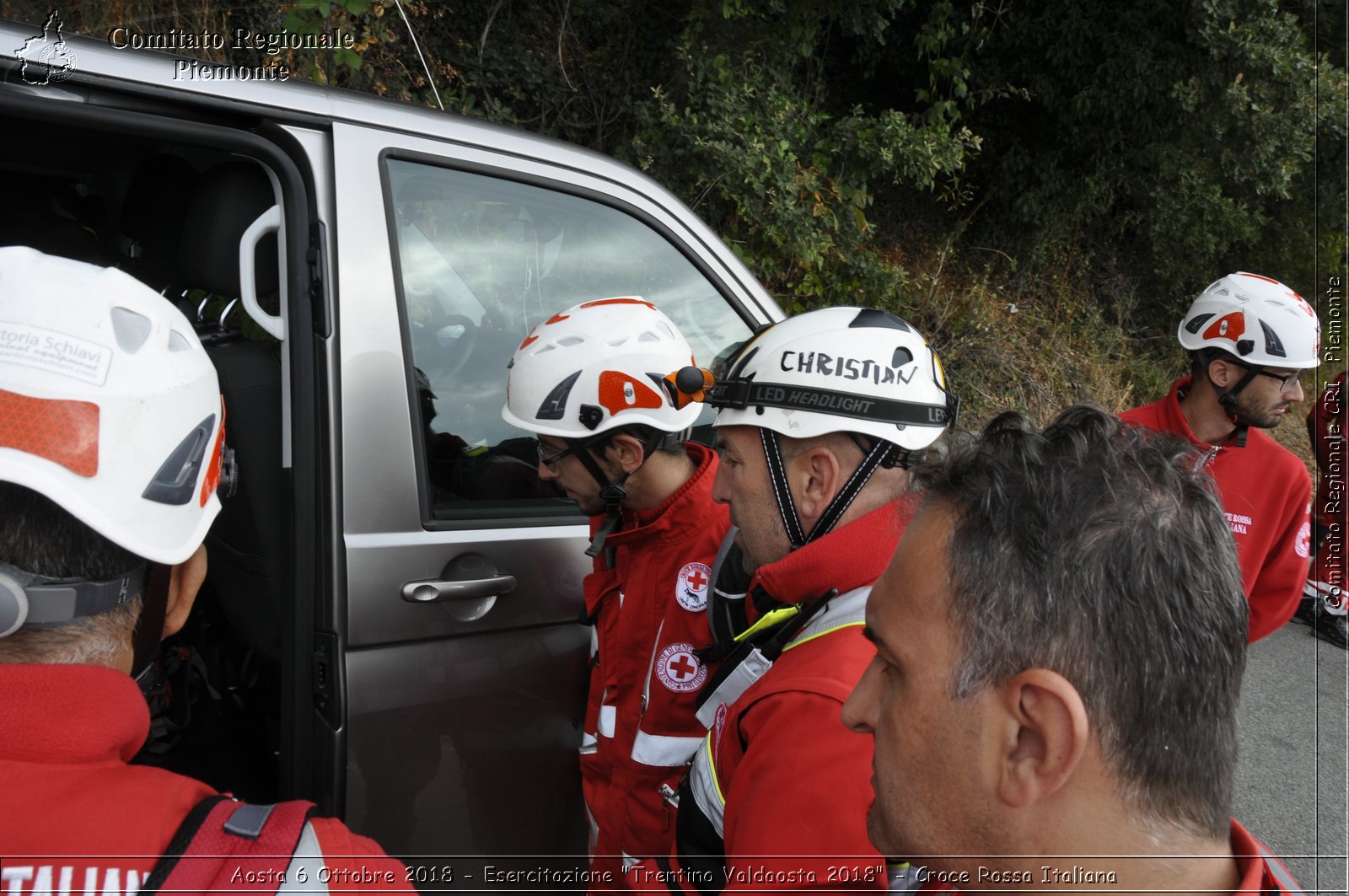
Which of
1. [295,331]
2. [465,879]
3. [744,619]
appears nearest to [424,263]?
[295,331]

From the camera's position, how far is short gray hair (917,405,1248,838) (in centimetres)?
94

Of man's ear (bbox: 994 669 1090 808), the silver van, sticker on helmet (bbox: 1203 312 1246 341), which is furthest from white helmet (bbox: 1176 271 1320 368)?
man's ear (bbox: 994 669 1090 808)

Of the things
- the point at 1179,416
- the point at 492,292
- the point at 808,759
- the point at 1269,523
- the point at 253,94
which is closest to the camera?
the point at 808,759

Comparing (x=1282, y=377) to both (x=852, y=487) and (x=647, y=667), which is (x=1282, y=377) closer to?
(x=852, y=487)

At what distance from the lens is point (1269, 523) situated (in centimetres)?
314

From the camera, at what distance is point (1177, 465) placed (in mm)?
1045

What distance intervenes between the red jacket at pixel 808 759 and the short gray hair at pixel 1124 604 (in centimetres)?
30

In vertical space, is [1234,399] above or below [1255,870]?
above

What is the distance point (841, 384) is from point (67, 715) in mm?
1346

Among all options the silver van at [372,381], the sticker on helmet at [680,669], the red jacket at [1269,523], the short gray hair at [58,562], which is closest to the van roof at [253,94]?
the silver van at [372,381]

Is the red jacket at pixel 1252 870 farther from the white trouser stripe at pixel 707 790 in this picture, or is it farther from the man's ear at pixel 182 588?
the man's ear at pixel 182 588

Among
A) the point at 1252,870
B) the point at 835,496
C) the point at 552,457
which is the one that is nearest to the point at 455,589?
the point at 552,457

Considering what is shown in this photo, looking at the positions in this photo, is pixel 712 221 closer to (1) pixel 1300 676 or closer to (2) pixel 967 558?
(1) pixel 1300 676

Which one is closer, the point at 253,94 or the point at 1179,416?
the point at 253,94
